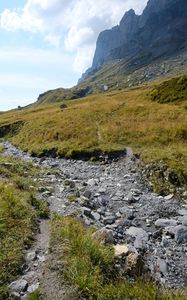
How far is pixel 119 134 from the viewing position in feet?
128

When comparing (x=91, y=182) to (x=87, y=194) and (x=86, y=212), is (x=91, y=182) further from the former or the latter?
(x=86, y=212)

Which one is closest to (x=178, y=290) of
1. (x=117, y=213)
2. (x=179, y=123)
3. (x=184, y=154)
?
(x=117, y=213)

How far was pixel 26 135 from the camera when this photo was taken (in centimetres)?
5241

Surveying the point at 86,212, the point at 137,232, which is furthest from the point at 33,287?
the point at 86,212

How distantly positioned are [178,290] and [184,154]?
1819 centimetres

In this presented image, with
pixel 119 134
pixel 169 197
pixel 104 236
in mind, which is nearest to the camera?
pixel 104 236

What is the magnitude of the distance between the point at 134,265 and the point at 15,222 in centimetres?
500

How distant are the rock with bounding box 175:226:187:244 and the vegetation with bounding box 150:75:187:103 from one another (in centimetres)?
4080

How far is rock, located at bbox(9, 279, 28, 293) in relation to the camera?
34.0 ft

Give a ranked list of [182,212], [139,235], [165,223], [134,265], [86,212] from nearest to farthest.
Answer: [134,265] → [139,235] → [86,212] → [165,223] → [182,212]

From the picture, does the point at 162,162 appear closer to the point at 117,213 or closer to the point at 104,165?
the point at 104,165

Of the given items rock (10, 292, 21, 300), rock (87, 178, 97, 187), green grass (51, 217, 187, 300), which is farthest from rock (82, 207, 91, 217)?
rock (87, 178, 97, 187)

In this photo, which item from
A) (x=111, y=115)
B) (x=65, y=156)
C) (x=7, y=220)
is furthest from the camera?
(x=111, y=115)

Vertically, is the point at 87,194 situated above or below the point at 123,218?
above
